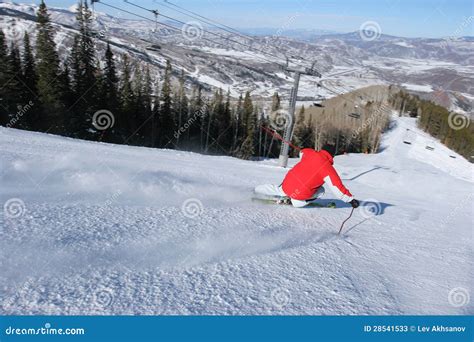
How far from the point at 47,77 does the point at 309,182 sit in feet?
131

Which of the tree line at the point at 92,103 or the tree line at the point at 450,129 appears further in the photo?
the tree line at the point at 450,129

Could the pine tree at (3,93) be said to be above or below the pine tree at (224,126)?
above

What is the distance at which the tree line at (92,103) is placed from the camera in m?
37.1

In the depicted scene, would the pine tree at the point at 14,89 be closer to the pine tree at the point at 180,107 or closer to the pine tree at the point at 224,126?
the pine tree at the point at 180,107

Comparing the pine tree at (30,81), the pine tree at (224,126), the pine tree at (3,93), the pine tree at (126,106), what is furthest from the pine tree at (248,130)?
the pine tree at (3,93)

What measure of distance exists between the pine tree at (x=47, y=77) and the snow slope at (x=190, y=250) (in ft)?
110

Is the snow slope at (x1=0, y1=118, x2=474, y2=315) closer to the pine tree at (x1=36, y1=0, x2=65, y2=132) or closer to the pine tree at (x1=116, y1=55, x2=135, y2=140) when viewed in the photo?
the pine tree at (x1=36, y1=0, x2=65, y2=132)

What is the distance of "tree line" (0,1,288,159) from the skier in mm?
31614

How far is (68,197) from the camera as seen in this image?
550 centimetres

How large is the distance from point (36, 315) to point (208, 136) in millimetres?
59680

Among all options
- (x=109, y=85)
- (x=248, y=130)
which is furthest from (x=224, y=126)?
(x=109, y=85)

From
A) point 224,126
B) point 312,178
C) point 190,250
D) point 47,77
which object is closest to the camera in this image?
point 190,250

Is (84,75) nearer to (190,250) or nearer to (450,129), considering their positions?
A: (190,250)

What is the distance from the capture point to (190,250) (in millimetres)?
4496
